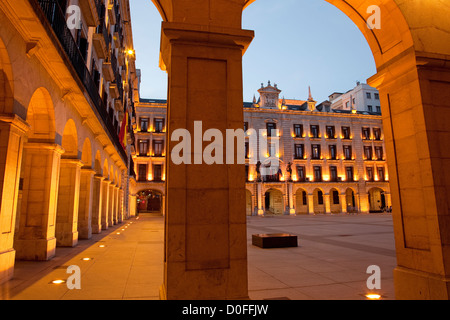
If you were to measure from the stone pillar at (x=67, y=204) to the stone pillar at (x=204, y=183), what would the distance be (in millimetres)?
9626

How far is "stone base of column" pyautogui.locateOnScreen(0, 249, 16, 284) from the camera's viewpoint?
21.8ft

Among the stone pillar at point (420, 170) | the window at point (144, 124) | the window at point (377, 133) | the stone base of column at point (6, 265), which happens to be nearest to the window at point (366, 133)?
the window at point (377, 133)

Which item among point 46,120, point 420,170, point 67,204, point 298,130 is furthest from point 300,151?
point 420,170

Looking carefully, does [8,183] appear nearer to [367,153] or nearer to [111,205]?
[111,205]

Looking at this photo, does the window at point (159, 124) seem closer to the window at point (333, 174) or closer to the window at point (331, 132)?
the window at point (331, 132)

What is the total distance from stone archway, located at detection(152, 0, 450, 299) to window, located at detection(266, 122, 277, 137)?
41.9m

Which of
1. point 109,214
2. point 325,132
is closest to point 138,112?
point 109,214

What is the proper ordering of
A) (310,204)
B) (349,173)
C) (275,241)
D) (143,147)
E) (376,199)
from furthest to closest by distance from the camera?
1. (376,199)
2. (349,173)
3. (310,204)
4. (143,147)
5. (275,241)

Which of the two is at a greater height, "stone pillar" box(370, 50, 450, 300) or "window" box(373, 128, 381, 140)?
A: "window" box(373, 128, 381, 140)

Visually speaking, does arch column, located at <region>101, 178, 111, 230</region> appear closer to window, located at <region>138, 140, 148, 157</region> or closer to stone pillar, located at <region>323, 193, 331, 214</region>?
window, located at <region>138, 140, 148, 157</region>

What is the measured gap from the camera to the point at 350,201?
51750 millimetres

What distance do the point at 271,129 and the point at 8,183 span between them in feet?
141

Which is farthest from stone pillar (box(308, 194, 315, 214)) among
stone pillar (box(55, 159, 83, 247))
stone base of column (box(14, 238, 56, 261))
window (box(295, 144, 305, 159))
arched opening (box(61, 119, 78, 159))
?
stone base of column (box(14, 238, 56, 261))

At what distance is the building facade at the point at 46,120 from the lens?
23.2 feet
